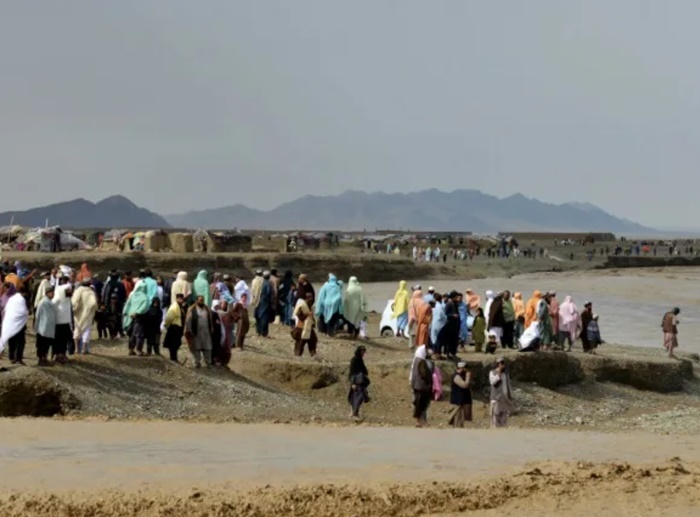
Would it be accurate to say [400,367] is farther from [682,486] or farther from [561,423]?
[682,486]

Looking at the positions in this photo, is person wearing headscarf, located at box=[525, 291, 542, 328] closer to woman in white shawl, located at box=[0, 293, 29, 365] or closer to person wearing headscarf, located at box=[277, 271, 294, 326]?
person wearing headscarf, located at box=[277, 271, 294, 326]

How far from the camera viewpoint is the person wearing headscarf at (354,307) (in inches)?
805

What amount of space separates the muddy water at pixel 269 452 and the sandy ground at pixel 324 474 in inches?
0.6

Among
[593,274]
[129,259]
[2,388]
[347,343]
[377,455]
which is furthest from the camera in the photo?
[593,274]

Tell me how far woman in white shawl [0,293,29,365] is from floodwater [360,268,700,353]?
18393 millimetres

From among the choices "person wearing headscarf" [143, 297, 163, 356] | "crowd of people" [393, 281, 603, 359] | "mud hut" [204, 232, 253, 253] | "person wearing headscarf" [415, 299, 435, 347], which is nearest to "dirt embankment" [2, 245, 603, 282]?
"mud hut" [204, 232, 253, 253]

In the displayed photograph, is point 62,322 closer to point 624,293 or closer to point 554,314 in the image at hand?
point 554,314

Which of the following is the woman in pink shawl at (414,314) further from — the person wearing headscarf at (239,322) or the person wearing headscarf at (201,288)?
the person wearing headscarf at (201,288)

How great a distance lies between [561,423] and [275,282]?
6.71 m

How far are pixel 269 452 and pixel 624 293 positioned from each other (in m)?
41.5

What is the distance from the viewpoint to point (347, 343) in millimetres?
19828

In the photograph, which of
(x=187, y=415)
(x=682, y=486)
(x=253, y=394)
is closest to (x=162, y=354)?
(x=253, y=394)

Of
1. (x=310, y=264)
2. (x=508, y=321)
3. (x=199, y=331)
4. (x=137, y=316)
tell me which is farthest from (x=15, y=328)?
(x=310, y=264)

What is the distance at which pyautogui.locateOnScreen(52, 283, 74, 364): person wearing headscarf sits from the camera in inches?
561
